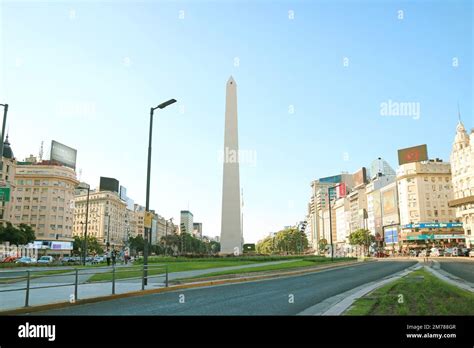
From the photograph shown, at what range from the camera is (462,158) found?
87875mm

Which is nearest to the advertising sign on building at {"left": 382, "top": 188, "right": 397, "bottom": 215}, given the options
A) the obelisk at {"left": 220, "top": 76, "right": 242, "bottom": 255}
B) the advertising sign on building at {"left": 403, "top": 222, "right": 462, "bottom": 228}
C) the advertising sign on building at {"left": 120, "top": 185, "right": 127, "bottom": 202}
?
the advertising sign on building at {"left": 403, "top": 222, "right": 462, "bottom": 228}

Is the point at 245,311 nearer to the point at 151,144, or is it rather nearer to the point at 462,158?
the point at 151,144

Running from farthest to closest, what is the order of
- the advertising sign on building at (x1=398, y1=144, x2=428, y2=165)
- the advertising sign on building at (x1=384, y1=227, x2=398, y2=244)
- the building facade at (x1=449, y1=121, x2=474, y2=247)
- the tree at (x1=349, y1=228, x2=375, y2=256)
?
the advertising sign on building at (x1=384, y1=227, x2=398, y2=244) → the tree at (x1=349, y1=228, x2=375, y2=256) → the advertising sign on building at (x1=398, y1=144, x2=428, y2=165) → the building facade at (x1=449, y1=121, x2=474, y2=247)

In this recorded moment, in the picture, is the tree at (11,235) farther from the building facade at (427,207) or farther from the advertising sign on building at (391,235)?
the advertising sign on building at (391,235)

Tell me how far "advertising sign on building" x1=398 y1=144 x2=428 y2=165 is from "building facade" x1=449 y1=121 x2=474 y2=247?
81.4ft

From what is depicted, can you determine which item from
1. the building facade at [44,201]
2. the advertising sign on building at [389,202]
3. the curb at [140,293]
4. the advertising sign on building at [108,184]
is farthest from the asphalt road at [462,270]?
the advertising sign on building at [108,184]

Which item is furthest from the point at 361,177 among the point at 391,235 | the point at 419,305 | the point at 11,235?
the point at 419,305

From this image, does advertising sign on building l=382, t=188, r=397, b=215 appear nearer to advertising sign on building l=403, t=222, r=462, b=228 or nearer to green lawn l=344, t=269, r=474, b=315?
advertising sign on building l=403, t=222, r=462, b=228

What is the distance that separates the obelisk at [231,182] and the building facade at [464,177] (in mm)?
57021

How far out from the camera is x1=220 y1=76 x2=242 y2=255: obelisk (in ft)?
156

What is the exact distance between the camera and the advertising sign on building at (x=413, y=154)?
11831 cm
